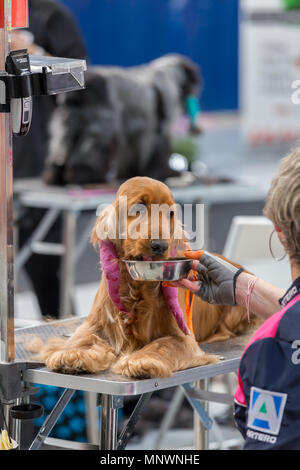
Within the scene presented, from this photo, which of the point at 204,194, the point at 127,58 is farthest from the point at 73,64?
the point at 127,58

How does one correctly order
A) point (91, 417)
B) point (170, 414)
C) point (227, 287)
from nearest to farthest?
1. point (227, 287)
2. point (91, 417)
3. point (170, 414)

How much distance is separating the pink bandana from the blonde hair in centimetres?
42

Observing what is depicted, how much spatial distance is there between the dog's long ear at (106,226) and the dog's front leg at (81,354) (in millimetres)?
206

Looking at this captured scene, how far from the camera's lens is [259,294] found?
6.12 ft

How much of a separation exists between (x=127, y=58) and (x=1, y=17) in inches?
244

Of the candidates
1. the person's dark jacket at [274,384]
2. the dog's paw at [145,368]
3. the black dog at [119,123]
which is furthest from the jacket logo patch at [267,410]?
the black dog at [119,123]

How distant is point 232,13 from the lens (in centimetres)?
858

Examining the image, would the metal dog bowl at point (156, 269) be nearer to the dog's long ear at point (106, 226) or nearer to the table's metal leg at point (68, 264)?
the dog's long ear at point (106, 226)

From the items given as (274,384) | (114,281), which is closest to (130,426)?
(114,281)

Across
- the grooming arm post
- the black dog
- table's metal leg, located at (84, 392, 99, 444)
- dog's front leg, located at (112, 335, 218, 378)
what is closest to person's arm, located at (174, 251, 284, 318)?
dog's front leg, located at (112, 335, 218, 378)

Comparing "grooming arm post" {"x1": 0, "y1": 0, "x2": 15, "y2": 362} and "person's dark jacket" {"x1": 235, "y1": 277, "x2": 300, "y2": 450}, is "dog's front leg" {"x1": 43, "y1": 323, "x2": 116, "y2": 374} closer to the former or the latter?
"grooming arm post" {"x1": 0, "y1": 0, "x2": 15, "y2": 362}

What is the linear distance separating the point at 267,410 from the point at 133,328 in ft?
1.73

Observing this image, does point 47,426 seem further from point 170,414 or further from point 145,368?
point 170,414
